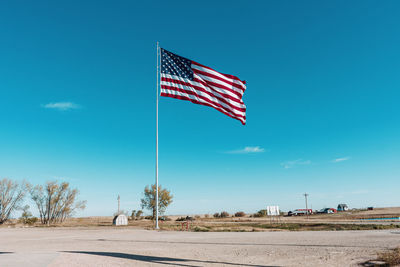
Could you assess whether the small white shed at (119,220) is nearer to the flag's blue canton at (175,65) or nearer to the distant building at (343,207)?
the flag's blue canton at (175,65)

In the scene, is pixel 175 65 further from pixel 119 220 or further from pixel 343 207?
pixel 343 207

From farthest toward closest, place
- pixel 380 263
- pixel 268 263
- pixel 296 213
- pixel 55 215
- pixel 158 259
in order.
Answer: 1. pixel 296 213
2. pixel 55 215
3. pixel 158 259
4. pixel 268 263
5. pixel 380 263

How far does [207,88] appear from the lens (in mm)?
17922

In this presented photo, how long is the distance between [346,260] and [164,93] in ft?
45.8

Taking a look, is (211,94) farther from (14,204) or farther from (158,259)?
(14,204)

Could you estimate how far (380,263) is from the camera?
7672 millimetres

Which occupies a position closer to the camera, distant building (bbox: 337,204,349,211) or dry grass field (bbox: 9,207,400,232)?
dry grass field (bbox: 9,207,400,232)

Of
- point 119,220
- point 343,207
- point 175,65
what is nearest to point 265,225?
point 119,220

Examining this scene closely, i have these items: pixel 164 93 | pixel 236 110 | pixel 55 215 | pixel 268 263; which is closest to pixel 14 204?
pixel 55 215

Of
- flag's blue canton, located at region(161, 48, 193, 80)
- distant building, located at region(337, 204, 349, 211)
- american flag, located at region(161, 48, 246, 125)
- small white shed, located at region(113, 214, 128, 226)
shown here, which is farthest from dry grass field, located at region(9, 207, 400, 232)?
distant building, located at region(337, 204, 349, 211)

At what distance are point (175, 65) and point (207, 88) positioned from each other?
350cm

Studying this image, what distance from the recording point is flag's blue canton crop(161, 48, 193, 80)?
18.6 m

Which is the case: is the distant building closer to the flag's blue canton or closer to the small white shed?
the small white shed

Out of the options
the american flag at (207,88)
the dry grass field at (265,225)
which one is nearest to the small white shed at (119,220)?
the dry grass field at (265,225)
